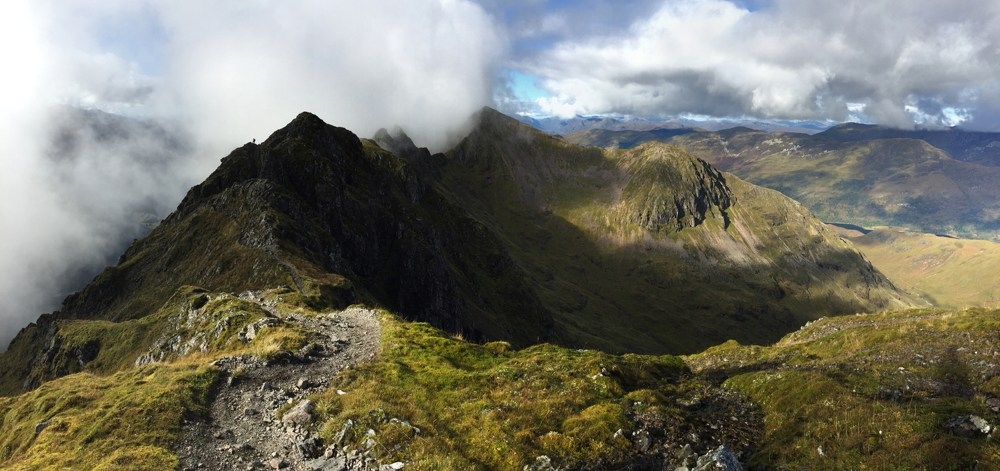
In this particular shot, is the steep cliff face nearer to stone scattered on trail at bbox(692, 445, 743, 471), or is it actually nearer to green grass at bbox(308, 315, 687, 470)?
green grass at bbox(308, 315, 687, 470)

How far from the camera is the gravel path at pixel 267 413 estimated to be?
20.4 meters

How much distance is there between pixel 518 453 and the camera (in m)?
19.6

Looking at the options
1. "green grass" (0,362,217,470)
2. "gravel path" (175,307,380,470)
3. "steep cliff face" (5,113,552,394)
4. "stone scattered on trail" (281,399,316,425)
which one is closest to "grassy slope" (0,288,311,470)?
"green grass" (0,362,217,470)

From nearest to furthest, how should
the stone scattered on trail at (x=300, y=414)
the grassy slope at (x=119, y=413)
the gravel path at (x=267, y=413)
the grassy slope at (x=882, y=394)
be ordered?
the grassy slope at (x=882, y=394) → the gravel path at (x=267, y=413) → the grassy slope at (x=119, y=413) → the stone scattered on trail at (x=300, y=414)

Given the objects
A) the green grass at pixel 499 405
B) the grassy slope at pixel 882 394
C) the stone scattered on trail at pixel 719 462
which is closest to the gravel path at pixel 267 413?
the green grass at pixel 499 405

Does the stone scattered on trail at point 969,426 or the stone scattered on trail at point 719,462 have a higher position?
the stone scattered on trail at point 969,426

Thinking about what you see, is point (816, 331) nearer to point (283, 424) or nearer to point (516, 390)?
point (516, 390)

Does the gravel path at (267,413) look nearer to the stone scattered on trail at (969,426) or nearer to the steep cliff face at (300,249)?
the stone scattered on trail at (969,426)

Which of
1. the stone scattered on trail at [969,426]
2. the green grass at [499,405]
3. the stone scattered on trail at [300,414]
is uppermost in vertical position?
the stone scattered on trail at [969,426]

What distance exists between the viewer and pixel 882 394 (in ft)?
75.0

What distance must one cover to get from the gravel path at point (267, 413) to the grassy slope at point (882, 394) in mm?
18689

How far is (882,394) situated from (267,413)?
1210 inches

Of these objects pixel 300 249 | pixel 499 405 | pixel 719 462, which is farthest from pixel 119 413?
pixel 300 249

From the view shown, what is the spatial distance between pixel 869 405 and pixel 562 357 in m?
17.6
